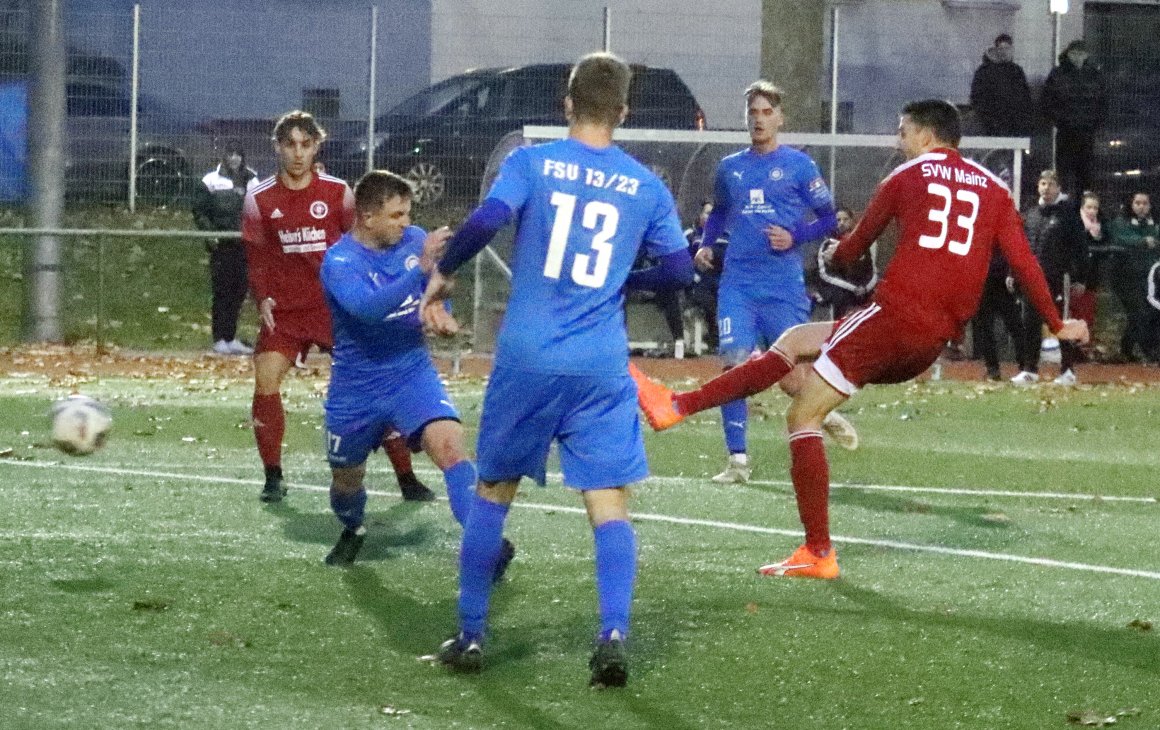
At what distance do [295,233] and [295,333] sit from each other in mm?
533

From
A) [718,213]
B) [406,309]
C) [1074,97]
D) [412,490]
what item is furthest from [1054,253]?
[406,309]

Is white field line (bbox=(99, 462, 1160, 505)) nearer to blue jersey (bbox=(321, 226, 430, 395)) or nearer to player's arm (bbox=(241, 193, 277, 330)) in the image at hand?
player's arm (bbox=(241, 193, 277, 330))

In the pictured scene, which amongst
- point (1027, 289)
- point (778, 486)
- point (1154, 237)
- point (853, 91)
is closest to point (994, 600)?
point (1027, 289)

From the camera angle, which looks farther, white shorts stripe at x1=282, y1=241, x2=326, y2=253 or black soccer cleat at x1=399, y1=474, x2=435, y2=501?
white shorts stripe at x1=282, y1=241, x2=326, y2=253

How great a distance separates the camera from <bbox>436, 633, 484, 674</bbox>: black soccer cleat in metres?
6.77

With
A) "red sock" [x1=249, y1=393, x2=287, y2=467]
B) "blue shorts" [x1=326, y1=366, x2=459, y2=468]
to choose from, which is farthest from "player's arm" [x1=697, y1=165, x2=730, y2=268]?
"blue shorts" [x1=326, y1=366, x2=459, y2=468]

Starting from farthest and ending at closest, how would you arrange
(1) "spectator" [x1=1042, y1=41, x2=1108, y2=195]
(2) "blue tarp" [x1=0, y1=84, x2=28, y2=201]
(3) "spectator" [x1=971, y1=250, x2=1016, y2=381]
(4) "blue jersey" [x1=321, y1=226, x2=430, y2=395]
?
(1) "spectator" [x1=1042, y1=41, x2=1108, y2=195]
(2) "blue tarp" [x1=0, y1=84, x2=28, y2=201]
(3) "spectator" [x1=971, y1=250, x2=1016, y2=381]
(4) "blue jersey" [x1=321, y1=226, x2=430, y2=395]

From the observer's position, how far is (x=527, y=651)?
7109 millimetres

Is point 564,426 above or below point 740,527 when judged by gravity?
above

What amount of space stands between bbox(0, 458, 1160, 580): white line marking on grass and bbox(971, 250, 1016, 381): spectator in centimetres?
1080

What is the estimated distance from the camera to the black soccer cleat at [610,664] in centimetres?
654

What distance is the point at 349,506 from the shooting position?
28.8 feet

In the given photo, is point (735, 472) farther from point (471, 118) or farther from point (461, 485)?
point (471, 118)

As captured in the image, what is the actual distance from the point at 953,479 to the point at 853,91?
13671 mm
